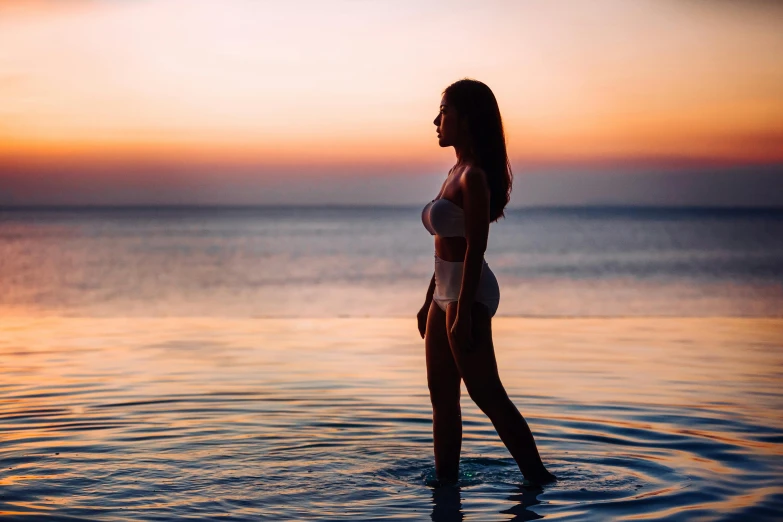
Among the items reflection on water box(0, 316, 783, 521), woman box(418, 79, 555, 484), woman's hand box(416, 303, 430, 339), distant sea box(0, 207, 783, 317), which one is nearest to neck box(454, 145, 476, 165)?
woman box(418, 79, 555, 484)

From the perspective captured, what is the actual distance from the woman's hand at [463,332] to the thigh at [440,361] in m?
0.21

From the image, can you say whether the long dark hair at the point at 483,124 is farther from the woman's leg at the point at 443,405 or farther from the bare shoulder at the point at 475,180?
the woman's leg at the point at 443,405

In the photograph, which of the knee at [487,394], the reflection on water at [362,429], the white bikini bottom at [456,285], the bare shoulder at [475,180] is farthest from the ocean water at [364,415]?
the bare shoulder at [475,180]

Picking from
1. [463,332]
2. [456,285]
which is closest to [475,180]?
[456,285]

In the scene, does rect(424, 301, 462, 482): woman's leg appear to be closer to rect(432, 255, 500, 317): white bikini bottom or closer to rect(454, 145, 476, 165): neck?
rect(432, 255, 500, 317): white bikini bottom

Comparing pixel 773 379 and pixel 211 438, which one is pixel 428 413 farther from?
pixel 773 379

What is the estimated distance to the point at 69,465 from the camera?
204 inches

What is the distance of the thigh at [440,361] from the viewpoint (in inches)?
188

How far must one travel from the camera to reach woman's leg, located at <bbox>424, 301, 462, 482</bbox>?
4.81 m

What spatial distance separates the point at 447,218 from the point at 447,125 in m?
0.44

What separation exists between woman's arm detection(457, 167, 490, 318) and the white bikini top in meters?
0.10

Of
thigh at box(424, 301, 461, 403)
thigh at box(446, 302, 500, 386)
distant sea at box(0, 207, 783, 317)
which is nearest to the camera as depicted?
thigh at box(446, 302, 500, 386)

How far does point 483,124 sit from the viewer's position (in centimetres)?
457

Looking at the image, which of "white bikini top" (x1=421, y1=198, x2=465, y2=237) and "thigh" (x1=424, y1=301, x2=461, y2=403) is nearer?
"white bikini top" (x1=421, y1=198, x2=465, y2=237)
